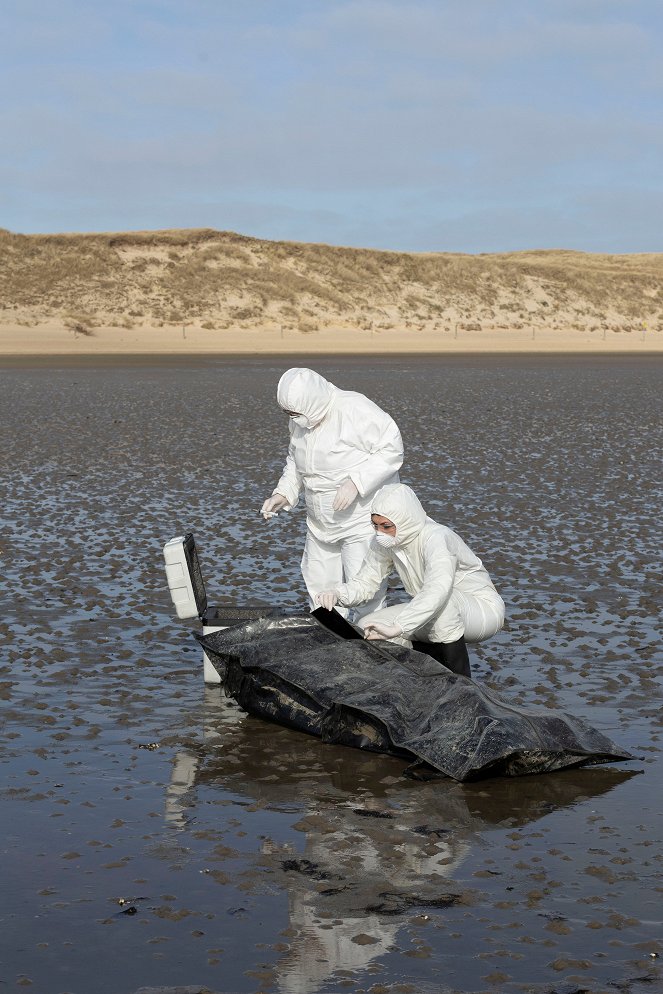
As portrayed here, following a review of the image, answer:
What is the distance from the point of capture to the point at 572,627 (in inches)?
358

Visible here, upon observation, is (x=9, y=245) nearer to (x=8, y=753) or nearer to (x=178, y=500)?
(x=178, y=500)

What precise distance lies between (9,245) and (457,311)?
1016 inches

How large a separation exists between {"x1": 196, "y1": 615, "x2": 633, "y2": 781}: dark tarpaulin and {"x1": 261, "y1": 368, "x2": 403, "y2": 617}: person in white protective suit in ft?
2.75

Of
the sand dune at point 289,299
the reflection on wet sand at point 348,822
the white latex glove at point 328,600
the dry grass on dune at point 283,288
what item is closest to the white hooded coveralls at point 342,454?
the white latex glove at point 328,600

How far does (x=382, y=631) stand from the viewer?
6918 millimetres

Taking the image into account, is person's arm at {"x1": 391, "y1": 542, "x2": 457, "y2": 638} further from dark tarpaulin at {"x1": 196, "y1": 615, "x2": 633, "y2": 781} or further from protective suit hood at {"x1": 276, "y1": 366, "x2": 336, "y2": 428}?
protective suit hood at {"x1": 276, "y1": 366, "x2": 336, "y2": 428}

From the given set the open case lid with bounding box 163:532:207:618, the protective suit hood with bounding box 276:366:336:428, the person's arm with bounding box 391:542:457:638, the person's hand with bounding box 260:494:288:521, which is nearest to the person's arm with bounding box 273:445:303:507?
the person's hand with bounding box 260:494:288:521

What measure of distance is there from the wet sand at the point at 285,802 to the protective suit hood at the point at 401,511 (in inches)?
44.7

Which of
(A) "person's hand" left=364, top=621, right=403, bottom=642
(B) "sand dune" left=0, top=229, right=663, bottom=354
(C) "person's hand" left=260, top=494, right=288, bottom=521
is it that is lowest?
(A) "person's hand" left=364, top=621, right=403, bottom=642

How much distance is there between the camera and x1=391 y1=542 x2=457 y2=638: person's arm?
22.8ft

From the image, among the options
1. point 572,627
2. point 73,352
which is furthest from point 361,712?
point 73,352

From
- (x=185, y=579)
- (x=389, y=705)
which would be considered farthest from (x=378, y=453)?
(x=389, y=705)

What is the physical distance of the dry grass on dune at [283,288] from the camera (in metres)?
69.5

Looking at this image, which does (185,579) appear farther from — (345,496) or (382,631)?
(382,631)
